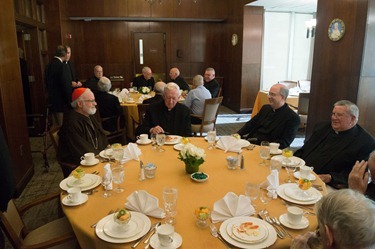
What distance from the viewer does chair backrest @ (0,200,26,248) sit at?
1787 mm

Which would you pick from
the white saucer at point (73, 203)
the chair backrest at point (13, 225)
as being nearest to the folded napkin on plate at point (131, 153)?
the white saucer at point (73, 203)

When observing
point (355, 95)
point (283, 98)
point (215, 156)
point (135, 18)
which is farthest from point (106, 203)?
point (135, 18)

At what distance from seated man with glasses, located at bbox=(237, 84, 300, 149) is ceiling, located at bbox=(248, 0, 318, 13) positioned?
4793 mm

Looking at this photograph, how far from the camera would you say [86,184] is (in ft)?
6.90

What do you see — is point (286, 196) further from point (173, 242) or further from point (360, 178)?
point (173, 242)

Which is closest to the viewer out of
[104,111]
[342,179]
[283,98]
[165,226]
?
[165,226]

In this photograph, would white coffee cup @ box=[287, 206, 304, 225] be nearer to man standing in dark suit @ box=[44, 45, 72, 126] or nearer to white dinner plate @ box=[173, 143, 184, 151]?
white dinner plate @ box=[173, 143, 184, 151]

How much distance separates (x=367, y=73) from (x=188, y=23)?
644cm

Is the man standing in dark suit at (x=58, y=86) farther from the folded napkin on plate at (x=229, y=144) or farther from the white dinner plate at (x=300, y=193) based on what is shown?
the white dinner plate at (x=300, y=193)

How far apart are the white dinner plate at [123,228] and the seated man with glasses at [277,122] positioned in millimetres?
2282

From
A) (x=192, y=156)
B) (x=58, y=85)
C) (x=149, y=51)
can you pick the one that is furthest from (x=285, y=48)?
(x=192, y=156)

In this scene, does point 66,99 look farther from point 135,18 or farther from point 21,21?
point 135,18

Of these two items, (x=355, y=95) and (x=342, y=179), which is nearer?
(x=342, y=179)

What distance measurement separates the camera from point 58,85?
527cm
